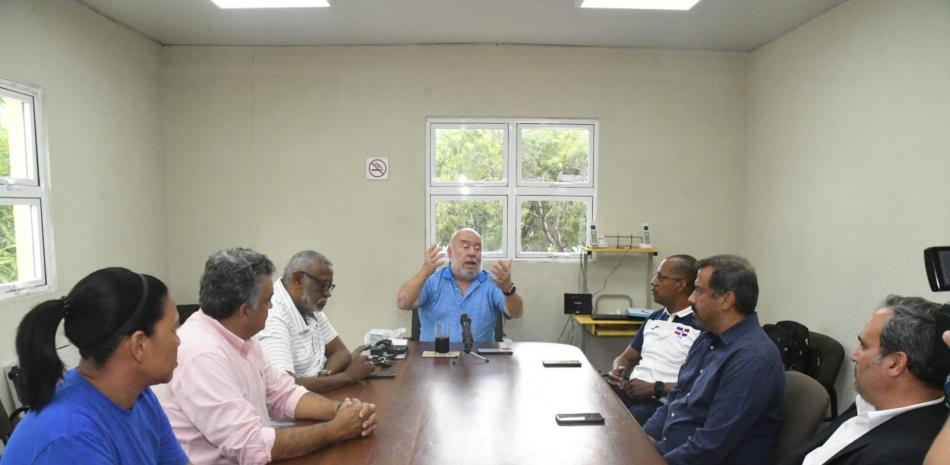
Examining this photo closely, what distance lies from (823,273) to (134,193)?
16.0 ft

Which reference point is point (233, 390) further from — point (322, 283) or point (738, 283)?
point (738, 283)

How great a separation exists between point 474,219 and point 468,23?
5.12ft

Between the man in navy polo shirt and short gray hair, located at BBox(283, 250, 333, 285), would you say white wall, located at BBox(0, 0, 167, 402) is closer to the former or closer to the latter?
short gray hair, located at BBox(283, 250, 333, 285)

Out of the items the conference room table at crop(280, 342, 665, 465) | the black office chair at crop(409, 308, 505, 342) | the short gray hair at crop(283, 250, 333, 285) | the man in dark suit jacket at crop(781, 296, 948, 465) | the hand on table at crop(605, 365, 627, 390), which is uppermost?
the short gray hair at crop(283, 250, 333, 285)

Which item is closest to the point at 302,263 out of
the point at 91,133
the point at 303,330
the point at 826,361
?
the point at 303,330

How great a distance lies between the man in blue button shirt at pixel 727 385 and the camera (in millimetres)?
1857

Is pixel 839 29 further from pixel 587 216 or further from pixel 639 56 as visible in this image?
pixel 587 216

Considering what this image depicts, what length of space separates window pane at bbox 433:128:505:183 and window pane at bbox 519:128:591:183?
0.69ft

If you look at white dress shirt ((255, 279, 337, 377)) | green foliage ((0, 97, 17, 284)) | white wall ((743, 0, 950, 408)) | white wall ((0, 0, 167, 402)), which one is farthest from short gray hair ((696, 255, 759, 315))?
green foliage ((0, 97, 17, 284))

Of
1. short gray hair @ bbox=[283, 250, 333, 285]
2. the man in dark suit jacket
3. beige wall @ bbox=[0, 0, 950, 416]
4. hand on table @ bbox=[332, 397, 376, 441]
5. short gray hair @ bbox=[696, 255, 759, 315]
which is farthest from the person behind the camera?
beige wall @ bbox=[0, 0, 950, 416]

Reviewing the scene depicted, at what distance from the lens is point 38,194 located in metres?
3.14

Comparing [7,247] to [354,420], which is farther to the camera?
[7,247]

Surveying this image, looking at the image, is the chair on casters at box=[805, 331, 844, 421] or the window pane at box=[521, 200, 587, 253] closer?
the chair on casters at box=[805, 331, 844, 421]

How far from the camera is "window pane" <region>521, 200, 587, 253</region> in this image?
4508 mm
